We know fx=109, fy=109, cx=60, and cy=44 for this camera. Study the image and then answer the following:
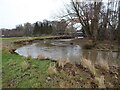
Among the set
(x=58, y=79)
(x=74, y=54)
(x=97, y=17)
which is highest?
(x=97, y=17)

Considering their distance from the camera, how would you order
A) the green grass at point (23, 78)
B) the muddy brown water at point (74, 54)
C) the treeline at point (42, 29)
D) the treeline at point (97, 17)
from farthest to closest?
the treeline at point (42, 29) < the treeline at point (97, 17) < the muddy brown water at point (74, 54) < the green grass at point (23, 78)

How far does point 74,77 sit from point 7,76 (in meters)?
2.35

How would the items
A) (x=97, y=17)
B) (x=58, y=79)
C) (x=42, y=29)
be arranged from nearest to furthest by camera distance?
(x=58, y=79), (x=97, y=17), (x=42, y=29)

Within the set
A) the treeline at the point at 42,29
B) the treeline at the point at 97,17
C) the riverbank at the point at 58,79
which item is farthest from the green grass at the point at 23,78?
the treeline at the point at 42,29

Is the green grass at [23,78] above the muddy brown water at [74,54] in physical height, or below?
above

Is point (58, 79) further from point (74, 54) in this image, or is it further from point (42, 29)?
point (42, 29)

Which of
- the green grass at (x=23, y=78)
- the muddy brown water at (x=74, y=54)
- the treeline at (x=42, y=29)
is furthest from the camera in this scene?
the treeline at (x=42, y=29)

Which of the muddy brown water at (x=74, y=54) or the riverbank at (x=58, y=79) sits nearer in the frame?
the riverbank at (x=58, y=79)

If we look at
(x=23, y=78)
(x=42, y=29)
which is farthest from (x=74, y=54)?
(x=42, y=29)

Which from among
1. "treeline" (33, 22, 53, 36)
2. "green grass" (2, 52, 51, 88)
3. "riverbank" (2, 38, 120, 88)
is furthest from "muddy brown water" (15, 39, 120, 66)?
"treeline" (33, 22, 53, 36)

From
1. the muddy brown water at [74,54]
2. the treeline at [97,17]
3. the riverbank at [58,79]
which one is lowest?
the muddy brown water at [74,54]

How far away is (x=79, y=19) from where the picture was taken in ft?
47.6

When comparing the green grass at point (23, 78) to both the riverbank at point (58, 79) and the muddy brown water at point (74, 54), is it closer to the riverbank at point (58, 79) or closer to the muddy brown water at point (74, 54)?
the riverbank at point (58, 79)

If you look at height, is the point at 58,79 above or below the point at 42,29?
below
